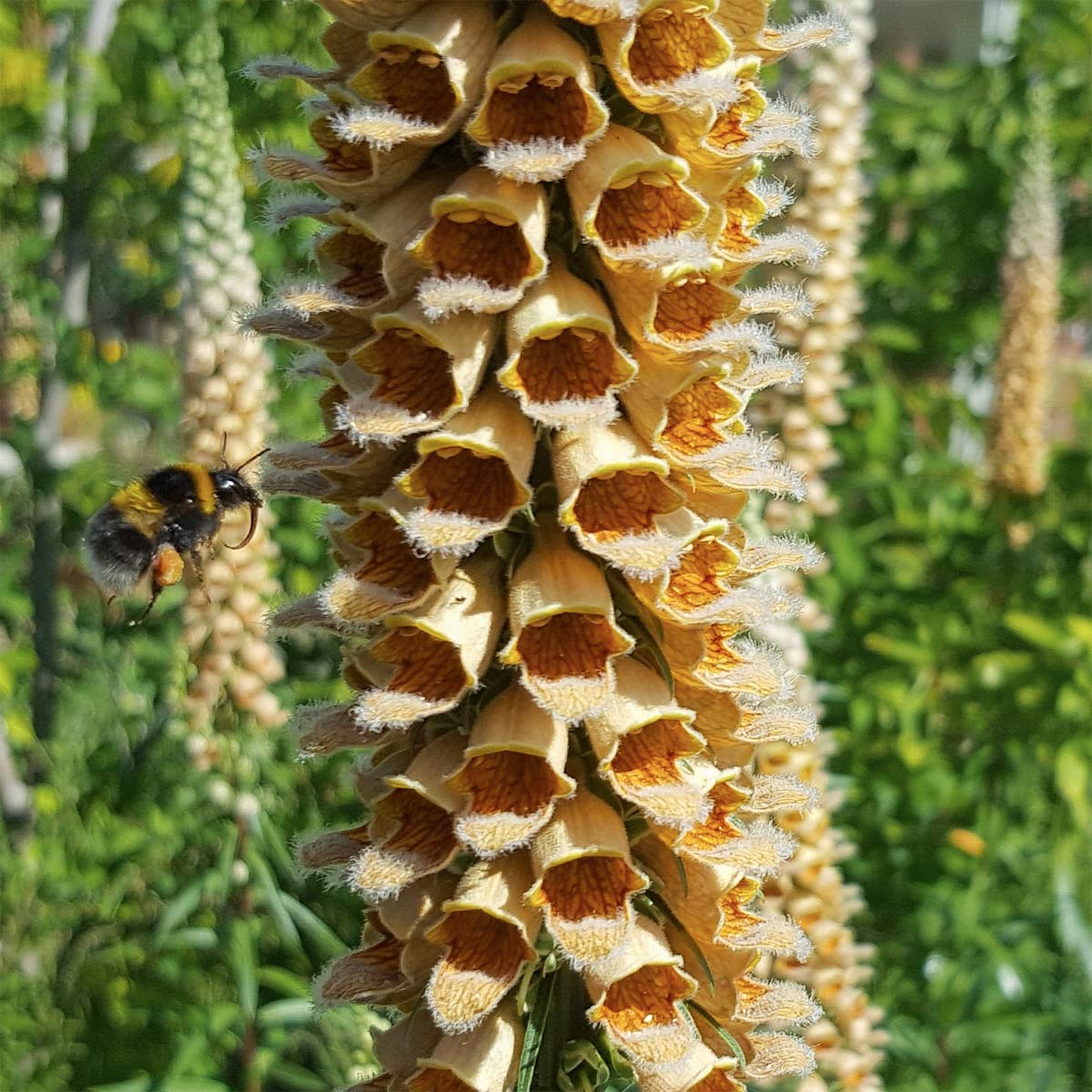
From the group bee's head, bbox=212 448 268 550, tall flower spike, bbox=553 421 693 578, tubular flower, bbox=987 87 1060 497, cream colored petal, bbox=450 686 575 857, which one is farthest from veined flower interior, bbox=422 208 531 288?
tubular flower, bbox=987 87 1060 497

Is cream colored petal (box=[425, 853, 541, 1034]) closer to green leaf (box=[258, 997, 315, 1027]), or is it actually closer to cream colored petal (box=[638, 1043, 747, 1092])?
cream colored petal (box=[638, 1043, 747, 1092])

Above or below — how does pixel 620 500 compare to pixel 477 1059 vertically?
above

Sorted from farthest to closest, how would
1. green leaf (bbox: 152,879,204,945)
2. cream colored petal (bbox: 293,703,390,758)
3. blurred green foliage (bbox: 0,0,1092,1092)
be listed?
blurred green foliage (bbox: 0,0,1092,1092), green leaf (bbox: 152,879,204,945), cream colored petal (bbox: 293,703,390,758)

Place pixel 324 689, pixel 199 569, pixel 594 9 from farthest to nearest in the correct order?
pixel 324 689, pixel 199 569, pixel 594 9

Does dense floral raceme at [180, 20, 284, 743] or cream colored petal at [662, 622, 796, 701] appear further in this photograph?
dense floral raceme at [180, 20, 284, 743]

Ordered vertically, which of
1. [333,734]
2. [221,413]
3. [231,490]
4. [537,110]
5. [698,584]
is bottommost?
[221,413]

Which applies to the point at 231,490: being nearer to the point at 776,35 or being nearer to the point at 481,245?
the point at 481,245

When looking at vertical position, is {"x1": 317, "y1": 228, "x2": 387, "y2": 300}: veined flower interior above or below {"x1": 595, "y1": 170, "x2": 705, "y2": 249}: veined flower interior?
below

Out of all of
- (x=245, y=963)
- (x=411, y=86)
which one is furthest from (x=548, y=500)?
(x=245, y=963)
